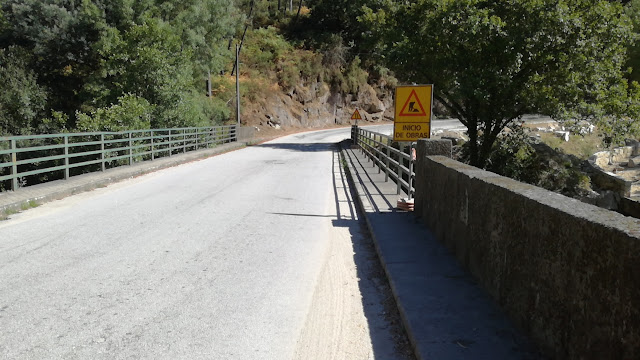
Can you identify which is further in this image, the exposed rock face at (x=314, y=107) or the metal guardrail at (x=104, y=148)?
the exposed rock face at (x=314, y=107)

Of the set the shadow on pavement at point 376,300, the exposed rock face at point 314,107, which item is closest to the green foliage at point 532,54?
the shadow on pavement at point 376,300

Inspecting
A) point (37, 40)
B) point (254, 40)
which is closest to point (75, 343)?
point (37, 40)

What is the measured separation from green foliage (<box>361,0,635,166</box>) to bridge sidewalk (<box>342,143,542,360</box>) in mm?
15704

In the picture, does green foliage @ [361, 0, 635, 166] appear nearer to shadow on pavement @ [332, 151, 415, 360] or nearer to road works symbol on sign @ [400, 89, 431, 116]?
road works symbol on sign @ [400, 89, 431, 116]

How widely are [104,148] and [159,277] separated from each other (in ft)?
43.4

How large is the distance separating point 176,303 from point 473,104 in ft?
70.7

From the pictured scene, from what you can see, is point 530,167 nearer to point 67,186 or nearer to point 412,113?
point 412,113

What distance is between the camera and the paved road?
3.94 meters

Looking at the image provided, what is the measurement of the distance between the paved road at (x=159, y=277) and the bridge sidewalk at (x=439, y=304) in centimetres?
97

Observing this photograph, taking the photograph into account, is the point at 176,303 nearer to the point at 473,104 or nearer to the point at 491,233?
the point at 491,233

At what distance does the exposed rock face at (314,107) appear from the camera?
177 feet

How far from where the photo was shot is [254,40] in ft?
209

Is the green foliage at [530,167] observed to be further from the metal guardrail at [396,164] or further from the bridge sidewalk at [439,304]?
the bridge sidewalk at [439,304]

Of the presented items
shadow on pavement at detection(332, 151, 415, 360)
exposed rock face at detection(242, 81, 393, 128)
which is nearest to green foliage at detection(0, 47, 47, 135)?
exposed rock face at detection(242, 81, 393, 128)
